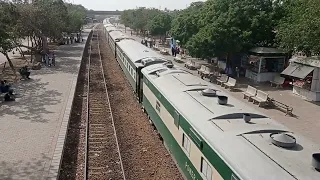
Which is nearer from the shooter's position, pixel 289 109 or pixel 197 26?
pixel 289 109

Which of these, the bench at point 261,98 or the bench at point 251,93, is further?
the bench at point 251,93

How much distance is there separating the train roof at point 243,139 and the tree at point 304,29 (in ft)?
26.5

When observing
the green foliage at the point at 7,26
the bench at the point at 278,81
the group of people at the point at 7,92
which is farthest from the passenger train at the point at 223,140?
the bench at the point at 278,81

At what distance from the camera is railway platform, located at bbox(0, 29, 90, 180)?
1028 cm

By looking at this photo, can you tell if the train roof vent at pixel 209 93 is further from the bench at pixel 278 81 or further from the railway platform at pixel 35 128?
the bench at pixel 278 81

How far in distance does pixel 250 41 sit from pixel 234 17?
215 centimetres

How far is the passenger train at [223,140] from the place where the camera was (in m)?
5.59

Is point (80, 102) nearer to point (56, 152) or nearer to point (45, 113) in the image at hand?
point (45, 113)

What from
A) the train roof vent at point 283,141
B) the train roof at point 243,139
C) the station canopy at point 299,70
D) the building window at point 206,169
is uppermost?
the train roof vent at point 283,141

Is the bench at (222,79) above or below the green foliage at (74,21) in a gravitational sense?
below

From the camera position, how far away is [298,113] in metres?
17.7

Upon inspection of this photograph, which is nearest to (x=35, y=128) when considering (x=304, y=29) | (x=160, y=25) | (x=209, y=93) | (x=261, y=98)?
(x=209, y=93)

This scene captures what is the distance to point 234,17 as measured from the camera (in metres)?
25.1

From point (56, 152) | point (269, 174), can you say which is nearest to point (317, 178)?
point (269, 174)
